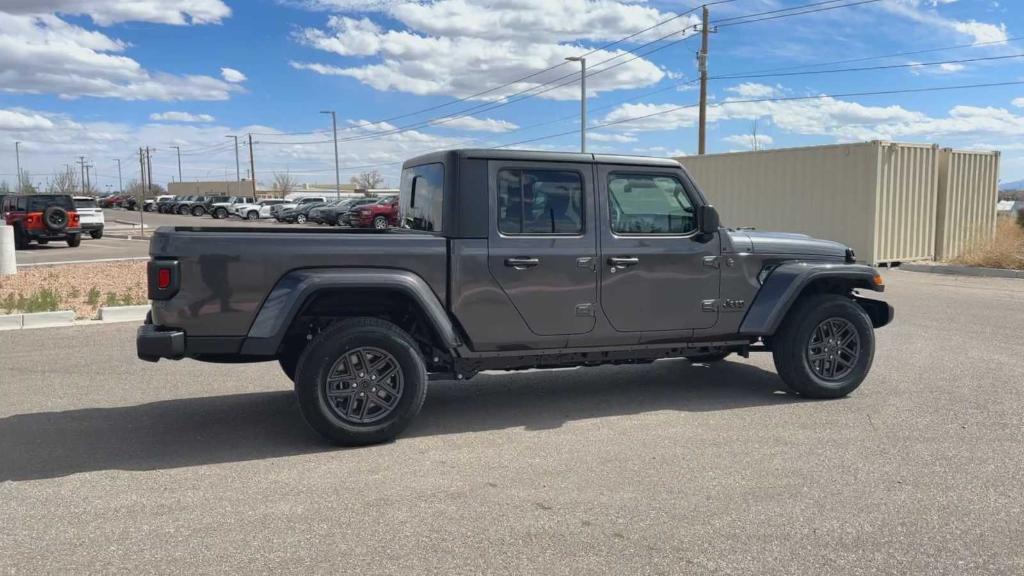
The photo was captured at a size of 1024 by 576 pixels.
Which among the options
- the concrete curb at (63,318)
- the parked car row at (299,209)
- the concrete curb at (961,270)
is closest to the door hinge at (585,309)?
the concrete curb at (63,318)

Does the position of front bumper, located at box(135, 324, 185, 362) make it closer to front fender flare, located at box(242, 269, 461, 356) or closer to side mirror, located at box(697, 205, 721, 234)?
front fender flare, located at box(242, 269, 461, 356)

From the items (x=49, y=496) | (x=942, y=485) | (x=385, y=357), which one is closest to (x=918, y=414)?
(x=942, y=485)

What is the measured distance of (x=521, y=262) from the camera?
530 centimetres

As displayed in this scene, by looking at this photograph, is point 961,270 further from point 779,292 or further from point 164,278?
point 164,278

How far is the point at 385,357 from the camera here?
5094 millimetres

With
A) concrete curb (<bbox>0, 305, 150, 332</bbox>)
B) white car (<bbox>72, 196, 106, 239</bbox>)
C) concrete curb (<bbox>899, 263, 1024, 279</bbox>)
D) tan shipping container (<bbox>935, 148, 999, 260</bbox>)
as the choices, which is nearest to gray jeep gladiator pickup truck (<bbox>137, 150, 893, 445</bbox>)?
concrete curb (<bbox>0, 305, 150, 332</bbox>)

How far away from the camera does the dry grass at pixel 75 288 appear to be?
10.5 m

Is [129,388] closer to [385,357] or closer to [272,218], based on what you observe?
[385,357]

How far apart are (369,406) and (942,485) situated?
346 cm

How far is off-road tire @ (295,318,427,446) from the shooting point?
4906 mm

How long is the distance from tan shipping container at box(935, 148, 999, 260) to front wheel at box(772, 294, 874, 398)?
15.2m

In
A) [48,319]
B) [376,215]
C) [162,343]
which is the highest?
[376,215]

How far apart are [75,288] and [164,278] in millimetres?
9201

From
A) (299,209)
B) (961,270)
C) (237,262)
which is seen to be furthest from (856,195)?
(299,209)
